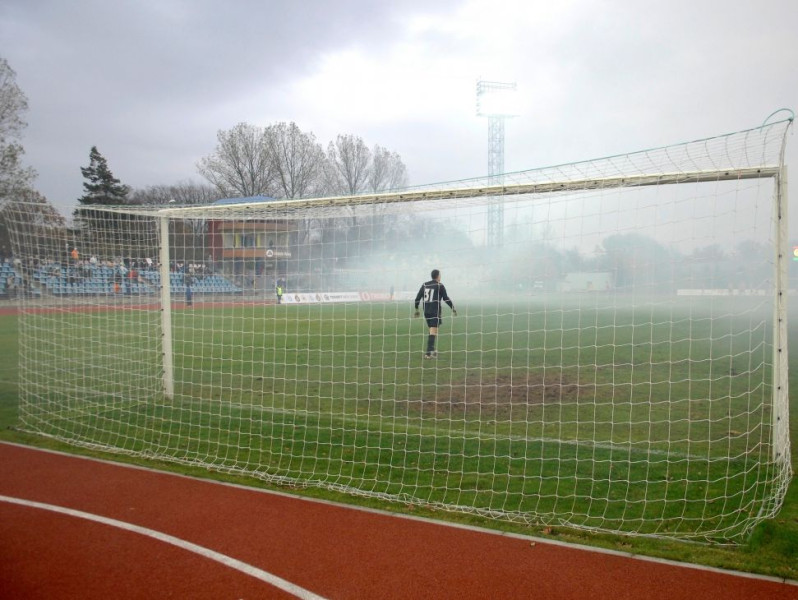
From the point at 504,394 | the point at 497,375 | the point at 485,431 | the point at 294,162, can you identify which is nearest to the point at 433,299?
the point at 497,375

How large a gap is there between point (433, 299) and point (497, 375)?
2.24 m

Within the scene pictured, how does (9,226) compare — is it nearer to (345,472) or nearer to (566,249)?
(345,472)

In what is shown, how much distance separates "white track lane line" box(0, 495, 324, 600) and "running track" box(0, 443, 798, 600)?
10 mm

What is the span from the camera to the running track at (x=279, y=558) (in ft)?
12.0

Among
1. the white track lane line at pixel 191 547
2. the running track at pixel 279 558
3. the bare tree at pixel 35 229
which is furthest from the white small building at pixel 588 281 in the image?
the bare tree at pixel 35 229

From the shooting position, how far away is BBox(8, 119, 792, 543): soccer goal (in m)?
5.14

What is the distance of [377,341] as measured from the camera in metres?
14.8

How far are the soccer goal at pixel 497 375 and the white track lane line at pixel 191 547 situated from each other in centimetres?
148

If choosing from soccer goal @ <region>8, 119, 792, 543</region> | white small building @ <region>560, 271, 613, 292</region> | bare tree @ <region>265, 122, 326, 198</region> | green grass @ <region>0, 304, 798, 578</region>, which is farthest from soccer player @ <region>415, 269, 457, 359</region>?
bare tree @ <region>265, 122, 326, 198</region>

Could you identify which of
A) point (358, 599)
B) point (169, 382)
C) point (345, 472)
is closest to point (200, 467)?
point (345, 472)

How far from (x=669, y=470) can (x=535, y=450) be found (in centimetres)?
139

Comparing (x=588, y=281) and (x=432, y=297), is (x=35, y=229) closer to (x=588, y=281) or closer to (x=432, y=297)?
(x=432, y=297)

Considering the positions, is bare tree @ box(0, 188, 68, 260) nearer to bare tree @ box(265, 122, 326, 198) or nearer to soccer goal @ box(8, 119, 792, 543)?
soccer goal @ box(8, 119, 792, 543)

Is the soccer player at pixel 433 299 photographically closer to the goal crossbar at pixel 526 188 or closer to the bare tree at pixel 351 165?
the goal crossbar at pixel 526 188
